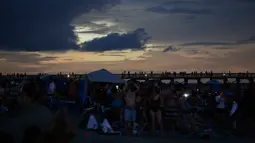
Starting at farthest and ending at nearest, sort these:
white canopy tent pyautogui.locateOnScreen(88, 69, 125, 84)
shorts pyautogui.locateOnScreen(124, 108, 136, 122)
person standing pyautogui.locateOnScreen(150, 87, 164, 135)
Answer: white canopy tent pyautogui.locateOnScreen(88, 69, 125, 84), shorts pyautogui.locateOnScreen(124, 108, 136, 122), person standing pyautogui.locateOnScreen(150, 87, 164, 135)

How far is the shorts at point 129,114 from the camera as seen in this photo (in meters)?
10.6

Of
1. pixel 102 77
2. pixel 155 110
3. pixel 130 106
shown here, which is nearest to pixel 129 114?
pixel 130 106

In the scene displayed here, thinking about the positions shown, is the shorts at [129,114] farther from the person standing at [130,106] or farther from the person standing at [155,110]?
the person standing at [155,110]

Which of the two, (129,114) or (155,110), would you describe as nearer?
(155,110)

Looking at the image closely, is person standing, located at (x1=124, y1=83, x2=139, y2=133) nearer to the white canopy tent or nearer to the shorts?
the shorts

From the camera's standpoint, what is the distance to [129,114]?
35.1ft

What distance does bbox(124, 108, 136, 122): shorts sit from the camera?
1064cm

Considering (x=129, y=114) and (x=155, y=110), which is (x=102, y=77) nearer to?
(x=129, y=114)

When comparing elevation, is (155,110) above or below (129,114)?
above

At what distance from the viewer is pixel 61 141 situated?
400cm

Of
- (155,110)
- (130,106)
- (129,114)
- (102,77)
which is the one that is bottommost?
(129,114)

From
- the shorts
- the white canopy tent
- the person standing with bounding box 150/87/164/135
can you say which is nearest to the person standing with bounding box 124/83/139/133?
the shorts

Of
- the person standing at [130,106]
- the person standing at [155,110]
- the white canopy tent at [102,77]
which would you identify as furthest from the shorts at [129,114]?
the white canopy tent at [102,77]

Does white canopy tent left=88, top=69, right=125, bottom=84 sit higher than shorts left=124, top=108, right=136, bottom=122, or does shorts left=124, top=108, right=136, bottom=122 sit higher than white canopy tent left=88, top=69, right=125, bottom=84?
white canopy tent left=88, top=69, right=125, bottom=84
